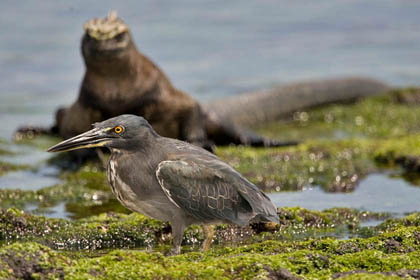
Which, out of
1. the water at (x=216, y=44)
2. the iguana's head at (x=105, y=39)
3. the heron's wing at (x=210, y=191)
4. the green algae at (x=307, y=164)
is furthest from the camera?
the water at (x=216, y=44)

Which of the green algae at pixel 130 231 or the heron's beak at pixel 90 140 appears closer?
the heron's beak at pixel 90 140

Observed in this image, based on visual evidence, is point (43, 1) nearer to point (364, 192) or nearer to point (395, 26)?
point (395, 26)

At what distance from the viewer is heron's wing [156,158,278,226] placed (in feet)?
→ 20.8

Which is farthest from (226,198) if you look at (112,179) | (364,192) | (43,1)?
(43,1)

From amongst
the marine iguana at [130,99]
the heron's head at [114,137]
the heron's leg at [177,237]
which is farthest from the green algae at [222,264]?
the marine iguana at [130,99]

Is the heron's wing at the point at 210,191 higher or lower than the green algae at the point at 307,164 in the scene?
higher

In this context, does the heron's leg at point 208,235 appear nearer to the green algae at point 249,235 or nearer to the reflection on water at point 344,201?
the green algae at point 249,235

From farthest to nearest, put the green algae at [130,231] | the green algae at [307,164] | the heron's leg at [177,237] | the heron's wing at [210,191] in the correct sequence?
the green algae at [307,164] → the green algae at [130,231] → the heron's leg at [177,237] → the heron's wing at [210,191]

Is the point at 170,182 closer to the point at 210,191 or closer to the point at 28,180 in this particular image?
the point at 210,191

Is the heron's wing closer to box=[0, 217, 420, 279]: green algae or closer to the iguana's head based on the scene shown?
box=[0, 217, 420, 279]: green algae

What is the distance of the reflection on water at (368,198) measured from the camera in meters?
8.85

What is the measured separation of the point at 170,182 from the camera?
6.33m

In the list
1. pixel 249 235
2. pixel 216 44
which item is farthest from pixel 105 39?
pixel 216 44

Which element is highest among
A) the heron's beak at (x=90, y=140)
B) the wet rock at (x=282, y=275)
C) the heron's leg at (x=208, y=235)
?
the heron's beak at (x=90, y=140)
